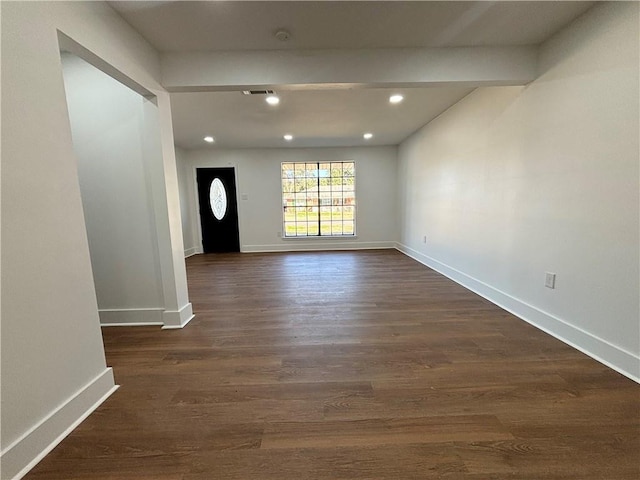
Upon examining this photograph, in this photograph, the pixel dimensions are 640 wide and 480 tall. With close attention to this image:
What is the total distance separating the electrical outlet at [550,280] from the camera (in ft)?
6.94

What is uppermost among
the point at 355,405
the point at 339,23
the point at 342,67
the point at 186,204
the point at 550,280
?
the point at 339,23

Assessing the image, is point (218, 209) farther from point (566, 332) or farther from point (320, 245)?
point (566, 332)

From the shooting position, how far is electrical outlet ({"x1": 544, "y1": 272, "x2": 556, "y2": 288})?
83.2 inches

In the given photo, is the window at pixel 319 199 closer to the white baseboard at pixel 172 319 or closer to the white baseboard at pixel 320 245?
the white baseboard at pixel 320 245

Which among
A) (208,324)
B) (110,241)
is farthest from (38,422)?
(110,241)

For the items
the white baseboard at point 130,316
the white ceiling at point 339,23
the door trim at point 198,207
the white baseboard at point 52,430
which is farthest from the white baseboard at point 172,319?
the door trim at point 198,207

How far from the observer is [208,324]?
96.5 inches

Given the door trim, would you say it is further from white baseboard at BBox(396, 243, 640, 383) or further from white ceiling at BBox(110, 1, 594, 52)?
white baseboard at BBox(396, 243, 640, 383)

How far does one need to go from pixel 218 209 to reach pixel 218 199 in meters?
0.24

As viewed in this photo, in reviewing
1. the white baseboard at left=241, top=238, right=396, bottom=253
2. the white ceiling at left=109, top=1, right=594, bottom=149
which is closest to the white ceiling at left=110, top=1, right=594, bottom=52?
the white ceiling at left=109, top=1, right=594, bottom=149

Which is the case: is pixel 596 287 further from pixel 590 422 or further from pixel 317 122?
pixel 317 122

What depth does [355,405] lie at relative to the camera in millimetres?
1407

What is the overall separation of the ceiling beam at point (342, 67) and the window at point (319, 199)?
13.0ft

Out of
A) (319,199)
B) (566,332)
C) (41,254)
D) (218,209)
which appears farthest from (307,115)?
(566,332)
